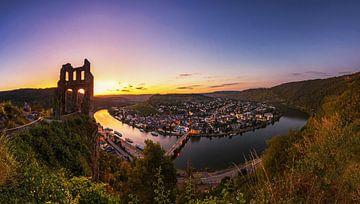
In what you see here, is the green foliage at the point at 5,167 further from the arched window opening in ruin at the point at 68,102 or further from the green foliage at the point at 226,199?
the arched window opening in ruin at the point at 68,102

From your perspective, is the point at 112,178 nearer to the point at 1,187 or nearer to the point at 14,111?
the point at 14,111

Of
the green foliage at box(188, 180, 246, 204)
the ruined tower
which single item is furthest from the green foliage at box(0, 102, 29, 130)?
the green foliage at box(188, 180, 246, 204)

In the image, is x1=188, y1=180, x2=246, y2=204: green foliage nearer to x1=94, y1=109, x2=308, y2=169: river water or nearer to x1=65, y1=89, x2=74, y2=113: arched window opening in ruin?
x1=65, y1=89, x2=74, y2=113: arched window opening in ruin

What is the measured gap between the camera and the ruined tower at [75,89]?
1484 cm

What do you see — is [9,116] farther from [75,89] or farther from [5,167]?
[5,167]

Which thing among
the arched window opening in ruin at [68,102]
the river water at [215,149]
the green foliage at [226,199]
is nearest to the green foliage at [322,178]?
the green foliage at [226,199]

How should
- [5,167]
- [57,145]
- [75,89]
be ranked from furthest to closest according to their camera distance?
[75,89] → [57,145] → [5,167]

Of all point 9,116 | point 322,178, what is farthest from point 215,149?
point 322,178

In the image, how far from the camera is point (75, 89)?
52.0 feet

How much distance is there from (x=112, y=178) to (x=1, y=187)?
11.3 metres

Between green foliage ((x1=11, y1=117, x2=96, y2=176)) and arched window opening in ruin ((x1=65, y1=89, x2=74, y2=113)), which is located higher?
arched window opening in ruin ((x1=65, y1=89, x2=74, y2=113))

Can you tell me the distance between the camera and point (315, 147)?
5770 millimetres

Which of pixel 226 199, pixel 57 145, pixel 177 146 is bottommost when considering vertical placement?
pixel 177 146

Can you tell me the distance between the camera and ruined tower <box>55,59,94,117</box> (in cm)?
1484
